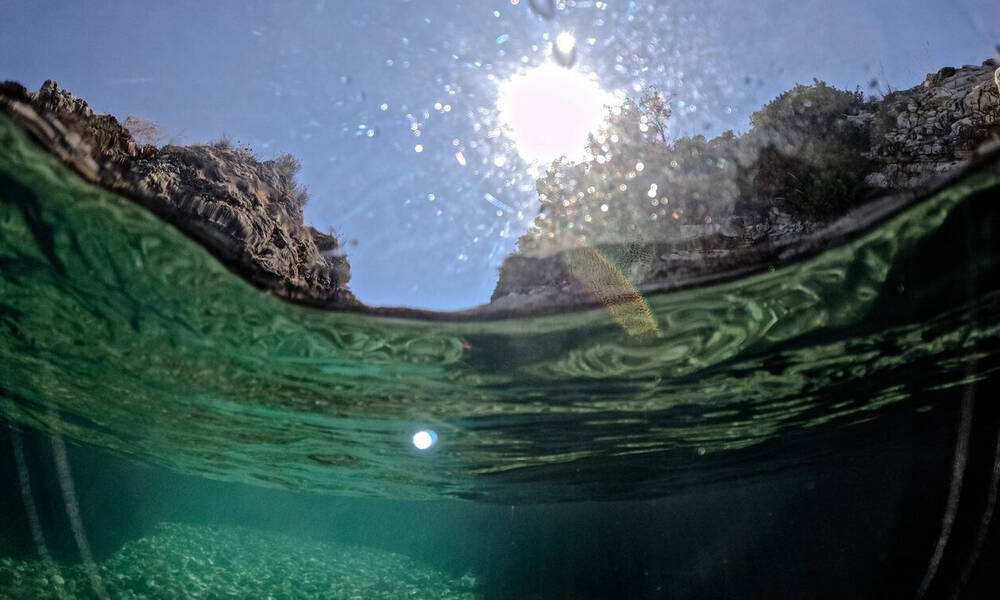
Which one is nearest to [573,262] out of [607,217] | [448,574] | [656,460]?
[607,217]

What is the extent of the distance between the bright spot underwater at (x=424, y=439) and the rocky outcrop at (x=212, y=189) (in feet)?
16.3

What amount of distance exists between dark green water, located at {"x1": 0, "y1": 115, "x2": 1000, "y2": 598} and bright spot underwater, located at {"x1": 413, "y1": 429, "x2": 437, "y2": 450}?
388mm

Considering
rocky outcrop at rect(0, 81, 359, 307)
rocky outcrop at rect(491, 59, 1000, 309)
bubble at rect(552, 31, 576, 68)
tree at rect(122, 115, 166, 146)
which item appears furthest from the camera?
rocky outcrop at rect(491, 59, 1000, 309)

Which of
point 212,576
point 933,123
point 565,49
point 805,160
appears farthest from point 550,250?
point 212,576

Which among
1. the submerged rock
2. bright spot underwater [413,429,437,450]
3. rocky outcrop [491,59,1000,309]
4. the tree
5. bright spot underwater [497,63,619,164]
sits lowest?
the submerged rock

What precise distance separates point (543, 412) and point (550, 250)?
6761 millimetres

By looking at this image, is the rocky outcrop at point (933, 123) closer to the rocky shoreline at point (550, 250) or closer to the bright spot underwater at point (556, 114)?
the rocky shoreline at point (550, 250)

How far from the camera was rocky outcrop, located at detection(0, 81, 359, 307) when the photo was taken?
521cm

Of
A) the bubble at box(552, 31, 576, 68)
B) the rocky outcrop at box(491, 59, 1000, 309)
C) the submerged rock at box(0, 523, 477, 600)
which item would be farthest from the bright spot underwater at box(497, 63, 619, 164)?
the submerged rock at box(0, 523, 477, 600)

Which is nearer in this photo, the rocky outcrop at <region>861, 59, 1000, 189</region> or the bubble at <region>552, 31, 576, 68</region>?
the bubble at <region>552, 31, 576, 68</region>

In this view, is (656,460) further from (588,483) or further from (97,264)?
(97,264)

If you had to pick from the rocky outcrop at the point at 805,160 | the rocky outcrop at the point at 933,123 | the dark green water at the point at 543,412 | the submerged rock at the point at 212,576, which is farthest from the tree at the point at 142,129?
the rocky outcrop at the point at 933,123

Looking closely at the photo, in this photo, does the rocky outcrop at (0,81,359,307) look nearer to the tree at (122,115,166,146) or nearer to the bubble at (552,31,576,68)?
the tree at (122,115,166,146)

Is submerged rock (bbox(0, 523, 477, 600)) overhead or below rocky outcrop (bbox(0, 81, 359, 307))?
below
